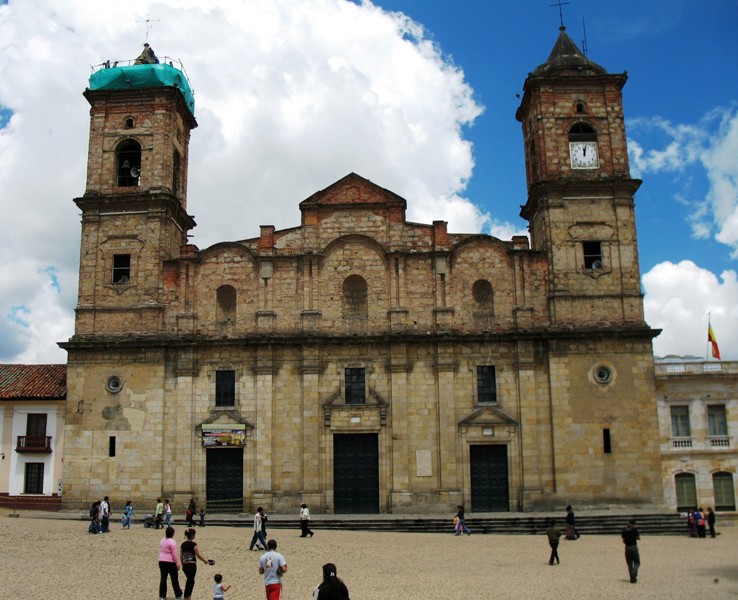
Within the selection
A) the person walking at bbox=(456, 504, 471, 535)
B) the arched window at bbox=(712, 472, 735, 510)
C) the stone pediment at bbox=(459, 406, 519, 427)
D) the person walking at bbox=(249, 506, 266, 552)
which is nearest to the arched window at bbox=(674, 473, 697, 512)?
the arched window at bbox=(712, 472, 735, 510)

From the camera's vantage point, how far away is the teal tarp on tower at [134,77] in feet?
123

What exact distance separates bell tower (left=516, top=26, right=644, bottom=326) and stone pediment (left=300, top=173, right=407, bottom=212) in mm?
6990

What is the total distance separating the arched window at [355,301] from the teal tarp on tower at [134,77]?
43.1 ft

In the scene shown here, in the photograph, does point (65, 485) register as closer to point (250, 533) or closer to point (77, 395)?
point (77, 395)

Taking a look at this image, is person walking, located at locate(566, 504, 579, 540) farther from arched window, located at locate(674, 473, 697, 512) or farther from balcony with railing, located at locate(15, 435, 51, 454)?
balcony with railing, located at locate(15, 435, 51, 454)

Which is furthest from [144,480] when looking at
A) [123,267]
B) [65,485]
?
[123,267]

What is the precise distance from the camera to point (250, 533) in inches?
1118

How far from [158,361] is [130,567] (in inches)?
591

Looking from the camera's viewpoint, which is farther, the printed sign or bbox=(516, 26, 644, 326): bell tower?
bbox=(516, 26, 644, 326): bell tower

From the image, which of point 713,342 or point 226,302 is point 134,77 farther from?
point 713,342

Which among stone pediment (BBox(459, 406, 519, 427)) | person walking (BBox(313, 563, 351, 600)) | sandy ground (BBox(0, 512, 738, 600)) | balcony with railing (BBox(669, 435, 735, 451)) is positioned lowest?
sandy ground (BBox(0, 512, 738, 600))

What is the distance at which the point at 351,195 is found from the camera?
118ft

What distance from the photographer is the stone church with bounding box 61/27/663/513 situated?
109 feet

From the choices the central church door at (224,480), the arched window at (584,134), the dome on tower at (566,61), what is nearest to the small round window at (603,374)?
the arched window at (584,134)
